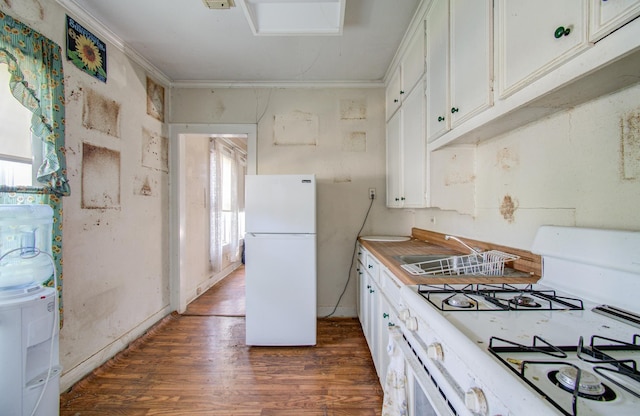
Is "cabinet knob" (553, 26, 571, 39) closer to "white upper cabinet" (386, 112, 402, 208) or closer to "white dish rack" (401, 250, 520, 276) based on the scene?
"white dish rack" (401, 250, 520, 276)

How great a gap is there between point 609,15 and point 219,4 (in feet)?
6.33

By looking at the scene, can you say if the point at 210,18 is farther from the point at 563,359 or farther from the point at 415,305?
the point at 563,359

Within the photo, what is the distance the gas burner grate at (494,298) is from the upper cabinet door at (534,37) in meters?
0.71

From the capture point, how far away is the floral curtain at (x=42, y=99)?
52.9 inches

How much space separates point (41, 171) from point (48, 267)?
1.80 ft

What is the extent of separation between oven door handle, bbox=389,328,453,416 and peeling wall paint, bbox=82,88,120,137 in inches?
93.4

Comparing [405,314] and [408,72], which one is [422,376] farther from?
[408,72]

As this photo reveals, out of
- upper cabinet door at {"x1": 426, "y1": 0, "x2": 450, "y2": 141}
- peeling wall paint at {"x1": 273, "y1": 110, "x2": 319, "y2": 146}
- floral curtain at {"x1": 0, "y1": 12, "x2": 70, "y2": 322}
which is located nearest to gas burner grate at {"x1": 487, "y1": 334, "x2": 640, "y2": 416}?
upper cabinet door at {"x1": 426, "y1": 0, "x2": 450, "y2": 141}

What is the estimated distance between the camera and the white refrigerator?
2.19m

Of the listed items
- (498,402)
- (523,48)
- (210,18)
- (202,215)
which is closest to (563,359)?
(498,402)

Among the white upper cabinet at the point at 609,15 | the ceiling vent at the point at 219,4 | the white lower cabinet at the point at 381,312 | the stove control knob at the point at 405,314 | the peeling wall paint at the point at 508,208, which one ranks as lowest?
the white lower cabinet at the point at 381,312

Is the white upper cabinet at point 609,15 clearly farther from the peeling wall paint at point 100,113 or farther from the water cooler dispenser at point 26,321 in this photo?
the peeling wall paint at point 100,113

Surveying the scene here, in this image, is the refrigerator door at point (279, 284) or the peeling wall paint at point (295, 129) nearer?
the refrigerator door at point (279, 284)

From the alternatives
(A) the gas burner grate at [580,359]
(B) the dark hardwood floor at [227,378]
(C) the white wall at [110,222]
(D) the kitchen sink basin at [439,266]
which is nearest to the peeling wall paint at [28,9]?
(C) the white wall at [110,222]
